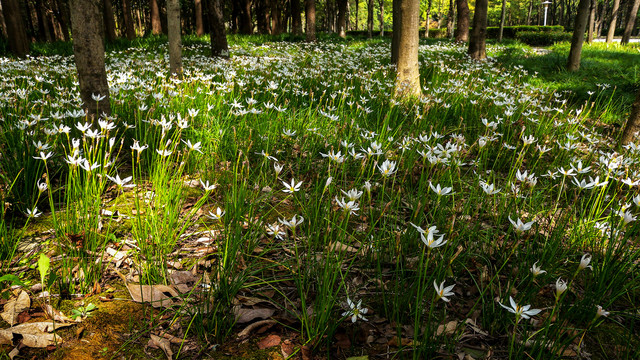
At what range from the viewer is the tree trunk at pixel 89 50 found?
9.93 ft

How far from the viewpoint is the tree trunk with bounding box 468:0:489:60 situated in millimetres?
10570

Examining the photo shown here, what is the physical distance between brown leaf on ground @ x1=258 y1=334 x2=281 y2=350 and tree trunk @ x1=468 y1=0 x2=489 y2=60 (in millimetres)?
11242

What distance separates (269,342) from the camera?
154 centimetres

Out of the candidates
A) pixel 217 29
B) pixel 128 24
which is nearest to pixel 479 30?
pixel 217 29

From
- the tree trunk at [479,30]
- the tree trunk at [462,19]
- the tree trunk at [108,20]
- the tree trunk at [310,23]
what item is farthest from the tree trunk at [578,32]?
the tree trunk at [108,20]

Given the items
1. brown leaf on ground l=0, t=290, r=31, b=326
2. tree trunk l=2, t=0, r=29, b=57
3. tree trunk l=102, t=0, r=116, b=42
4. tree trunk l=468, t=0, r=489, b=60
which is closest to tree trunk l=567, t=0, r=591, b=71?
tree trunk l=468, t=0, r=489, b=60

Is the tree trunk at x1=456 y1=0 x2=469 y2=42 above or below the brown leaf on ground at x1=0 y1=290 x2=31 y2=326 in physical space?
above

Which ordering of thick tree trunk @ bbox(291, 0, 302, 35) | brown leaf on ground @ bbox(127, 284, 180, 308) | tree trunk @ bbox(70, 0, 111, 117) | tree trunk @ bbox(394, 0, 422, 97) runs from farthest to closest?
1. thick tree trunk @ bbox(291, 0, 302, 35)
2. tree trunk @ bbox(394, 0, 422, 97)
3. tree trunk @ bbox(70, 0, 111, 117)
4. brown leaf on ground @ bbox(127, 284, 180, 308)

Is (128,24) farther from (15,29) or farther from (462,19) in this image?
(462,19)

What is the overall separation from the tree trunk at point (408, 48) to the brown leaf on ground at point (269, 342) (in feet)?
15.5

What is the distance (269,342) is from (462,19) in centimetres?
1826

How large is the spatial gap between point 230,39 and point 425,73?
1059 cm

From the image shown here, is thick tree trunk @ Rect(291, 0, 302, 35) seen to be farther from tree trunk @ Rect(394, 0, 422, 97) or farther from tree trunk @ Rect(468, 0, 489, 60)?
tree trunk @ Rect(394, 0, 422, 97)

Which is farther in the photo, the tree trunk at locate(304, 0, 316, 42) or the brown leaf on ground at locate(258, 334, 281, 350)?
the tree trunk at locate(304, 0, 316, 42)
